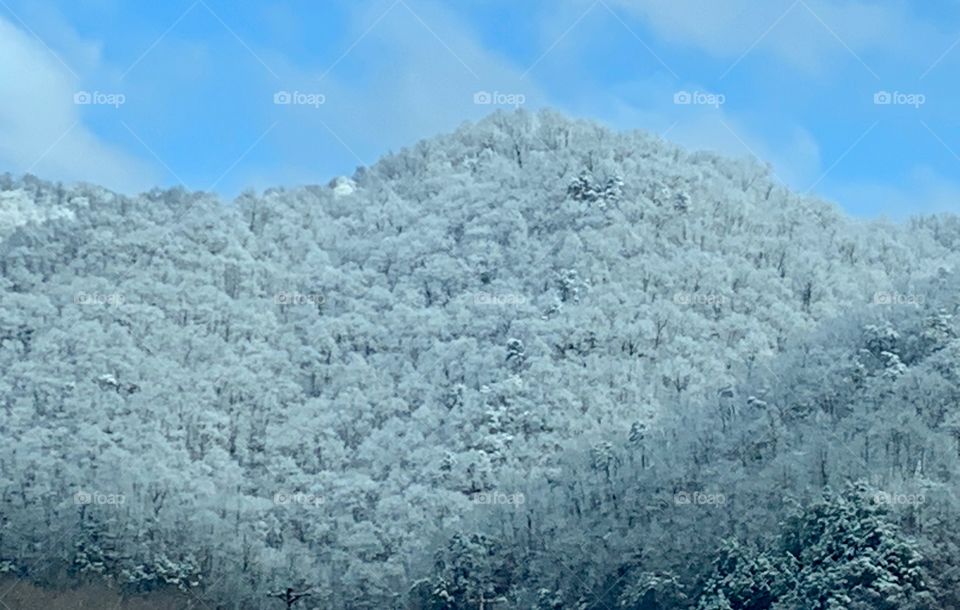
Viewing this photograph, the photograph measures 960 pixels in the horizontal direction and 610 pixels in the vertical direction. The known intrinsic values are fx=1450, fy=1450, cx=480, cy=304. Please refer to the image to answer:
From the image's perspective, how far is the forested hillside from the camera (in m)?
90.9

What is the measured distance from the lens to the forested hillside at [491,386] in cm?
9094

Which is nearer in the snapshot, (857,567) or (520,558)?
(857,567)

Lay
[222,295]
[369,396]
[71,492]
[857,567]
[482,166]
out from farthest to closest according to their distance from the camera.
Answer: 1. [482,166]
2. [222,295]
3. [369,396]
4. [71,492]
5. [857,567]

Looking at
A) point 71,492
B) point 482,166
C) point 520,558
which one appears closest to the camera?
point 520,558

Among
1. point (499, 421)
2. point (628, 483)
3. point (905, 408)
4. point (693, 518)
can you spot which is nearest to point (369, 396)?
point (499, 421)

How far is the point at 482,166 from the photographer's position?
537 ft

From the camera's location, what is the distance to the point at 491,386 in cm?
12262

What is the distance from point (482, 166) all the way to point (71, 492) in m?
67.9

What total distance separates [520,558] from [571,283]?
3960 centimetres

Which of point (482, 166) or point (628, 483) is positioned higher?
point (482, 166)

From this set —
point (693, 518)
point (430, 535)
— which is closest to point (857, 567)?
point (693, 518)

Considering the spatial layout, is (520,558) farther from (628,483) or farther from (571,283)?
(571,283)

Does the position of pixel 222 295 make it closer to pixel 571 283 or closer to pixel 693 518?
pixel 571 283

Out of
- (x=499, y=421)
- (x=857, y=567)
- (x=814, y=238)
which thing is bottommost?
(x=857, y=567)
